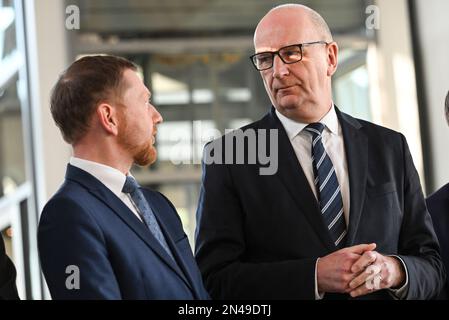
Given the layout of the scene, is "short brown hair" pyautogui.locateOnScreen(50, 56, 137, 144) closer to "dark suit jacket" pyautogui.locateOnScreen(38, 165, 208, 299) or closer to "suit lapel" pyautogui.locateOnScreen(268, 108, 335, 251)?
"dark suit jacket" pyautogui.locateOnScreen(38, 165, 208, 299)

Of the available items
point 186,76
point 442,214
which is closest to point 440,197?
point 442,214

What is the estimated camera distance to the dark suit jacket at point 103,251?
134 centimetres

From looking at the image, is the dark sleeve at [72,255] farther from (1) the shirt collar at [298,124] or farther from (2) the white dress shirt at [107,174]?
(1) the shirt collar at [298,124]

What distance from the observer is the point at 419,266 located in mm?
1653

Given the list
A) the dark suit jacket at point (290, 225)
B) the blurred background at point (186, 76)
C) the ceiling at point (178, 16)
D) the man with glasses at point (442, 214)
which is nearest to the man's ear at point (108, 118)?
the dark suit jacket at point (290, 225)

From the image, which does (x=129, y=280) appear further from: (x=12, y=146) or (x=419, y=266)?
(x=12, y=146)

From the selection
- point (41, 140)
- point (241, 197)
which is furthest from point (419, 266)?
point (41, 140)

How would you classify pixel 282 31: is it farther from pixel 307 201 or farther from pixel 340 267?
pixel 340 267

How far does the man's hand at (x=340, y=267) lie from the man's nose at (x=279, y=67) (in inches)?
15.6

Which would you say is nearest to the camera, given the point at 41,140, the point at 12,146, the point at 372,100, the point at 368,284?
the point at 368,284

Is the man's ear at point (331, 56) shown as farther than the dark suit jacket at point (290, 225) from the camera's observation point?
Yes

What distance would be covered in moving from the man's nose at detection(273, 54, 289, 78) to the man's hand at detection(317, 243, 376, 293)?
40 centimetres

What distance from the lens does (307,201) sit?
1.68m
